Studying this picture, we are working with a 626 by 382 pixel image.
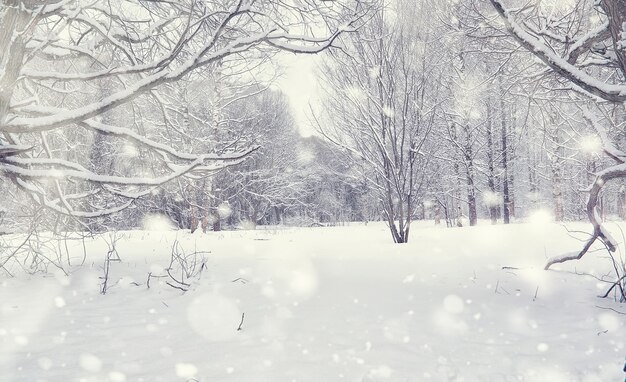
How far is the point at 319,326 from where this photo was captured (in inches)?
89.5

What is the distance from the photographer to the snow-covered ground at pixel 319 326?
1733 mm

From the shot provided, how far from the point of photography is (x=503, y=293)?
296 centimetres

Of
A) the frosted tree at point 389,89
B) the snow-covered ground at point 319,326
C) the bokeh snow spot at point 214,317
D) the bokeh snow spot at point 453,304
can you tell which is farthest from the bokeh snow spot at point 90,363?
the frosted tree at point 389,89

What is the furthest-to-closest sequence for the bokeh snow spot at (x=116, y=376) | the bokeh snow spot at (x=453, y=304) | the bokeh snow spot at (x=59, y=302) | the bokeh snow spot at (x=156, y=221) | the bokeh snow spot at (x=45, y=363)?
the bokeh snow spot at (x=156, y=221)
the bokeh snow spot at (x=59, y=302)
the bokeh snow spot at (x=453, y=304)
the bokeh snow spot at (x=45, y=363)
the bokeh snow spot at (x=116, y=376)

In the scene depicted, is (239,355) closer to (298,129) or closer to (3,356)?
(3,356)

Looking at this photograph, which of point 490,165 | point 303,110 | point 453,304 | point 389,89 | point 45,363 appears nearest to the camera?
point 45,363

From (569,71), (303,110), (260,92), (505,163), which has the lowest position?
(569,71)

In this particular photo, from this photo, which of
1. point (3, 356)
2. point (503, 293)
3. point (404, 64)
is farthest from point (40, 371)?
point (404, 64)

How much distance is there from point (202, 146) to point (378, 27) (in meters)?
9.93

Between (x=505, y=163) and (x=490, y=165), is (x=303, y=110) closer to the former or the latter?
(x=490, y=165)

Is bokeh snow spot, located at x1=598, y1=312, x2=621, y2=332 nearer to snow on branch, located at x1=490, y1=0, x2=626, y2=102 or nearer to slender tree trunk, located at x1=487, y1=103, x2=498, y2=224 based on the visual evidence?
snow on branch, located at x1=490, y1=0, x2=626, y2=102

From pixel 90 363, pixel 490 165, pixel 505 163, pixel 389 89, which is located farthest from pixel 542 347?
pixel 505 163

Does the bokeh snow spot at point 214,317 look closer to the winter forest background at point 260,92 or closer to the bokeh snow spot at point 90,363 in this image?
the bokeh snow spot at point 90,363

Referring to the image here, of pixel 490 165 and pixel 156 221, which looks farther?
pixel 156 221
